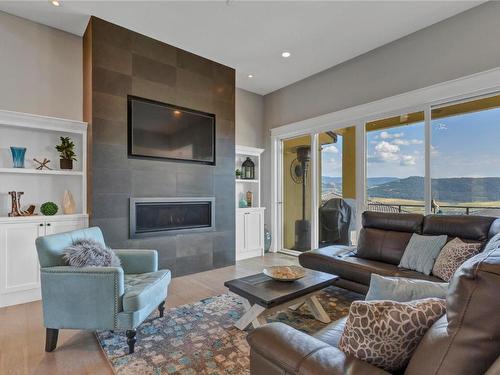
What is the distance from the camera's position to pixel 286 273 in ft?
8.00

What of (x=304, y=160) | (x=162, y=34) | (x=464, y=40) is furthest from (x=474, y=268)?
(x=304, y=160)

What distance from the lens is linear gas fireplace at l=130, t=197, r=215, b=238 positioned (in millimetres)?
3688

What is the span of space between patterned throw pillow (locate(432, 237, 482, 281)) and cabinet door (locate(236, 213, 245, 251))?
10.1ft

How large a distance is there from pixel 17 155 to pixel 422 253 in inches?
176

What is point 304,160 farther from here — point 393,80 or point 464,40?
point 464,40

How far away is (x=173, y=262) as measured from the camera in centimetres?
397

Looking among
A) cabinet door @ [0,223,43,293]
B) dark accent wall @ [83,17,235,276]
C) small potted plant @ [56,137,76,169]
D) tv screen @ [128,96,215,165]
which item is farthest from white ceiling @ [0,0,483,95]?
cabinet door @ [0,223,43,293]

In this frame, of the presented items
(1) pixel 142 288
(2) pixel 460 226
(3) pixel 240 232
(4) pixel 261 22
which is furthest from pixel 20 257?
(2) pixel 460 226

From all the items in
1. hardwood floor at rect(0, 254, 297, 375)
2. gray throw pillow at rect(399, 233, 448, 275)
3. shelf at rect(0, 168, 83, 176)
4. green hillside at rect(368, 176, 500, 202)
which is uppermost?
shelf at rect(0, 168, 83, 176)

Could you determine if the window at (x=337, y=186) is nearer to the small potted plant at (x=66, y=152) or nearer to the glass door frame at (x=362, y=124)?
the glass door frame at (x=362, y=124)

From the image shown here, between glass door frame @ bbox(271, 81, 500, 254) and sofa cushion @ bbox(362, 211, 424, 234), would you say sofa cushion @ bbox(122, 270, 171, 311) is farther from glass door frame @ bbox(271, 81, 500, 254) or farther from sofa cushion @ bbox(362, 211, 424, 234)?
glass door frame @ bbox(271, 81, 500, 254)

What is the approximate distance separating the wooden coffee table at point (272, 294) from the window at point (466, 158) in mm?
2068

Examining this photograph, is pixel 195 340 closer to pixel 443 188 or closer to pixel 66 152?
pixel 66 152

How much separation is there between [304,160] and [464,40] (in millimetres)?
2780
